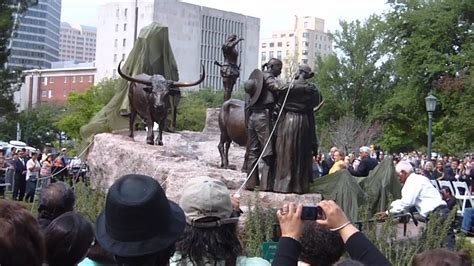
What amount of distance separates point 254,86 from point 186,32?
99.3 meters

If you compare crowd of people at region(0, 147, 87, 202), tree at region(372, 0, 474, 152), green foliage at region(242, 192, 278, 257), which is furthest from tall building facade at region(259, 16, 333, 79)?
green foliage at region(242, 192, 278, 257)

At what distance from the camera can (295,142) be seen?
11.1 meters

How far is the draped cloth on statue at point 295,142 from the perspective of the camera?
11.0 metres

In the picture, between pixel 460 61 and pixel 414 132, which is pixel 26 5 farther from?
pixel 414 132

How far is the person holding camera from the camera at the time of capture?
3.47 metres

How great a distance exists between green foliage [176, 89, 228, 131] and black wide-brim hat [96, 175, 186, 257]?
47806mm

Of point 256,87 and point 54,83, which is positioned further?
point 54,83

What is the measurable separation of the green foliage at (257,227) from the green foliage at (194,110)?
41515 millimetres

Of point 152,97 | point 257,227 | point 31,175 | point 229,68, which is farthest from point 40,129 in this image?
point 257,227

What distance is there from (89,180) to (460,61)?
1166 inches

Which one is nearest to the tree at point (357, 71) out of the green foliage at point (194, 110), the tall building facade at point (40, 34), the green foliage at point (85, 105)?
the green foliage at point (194, 110)

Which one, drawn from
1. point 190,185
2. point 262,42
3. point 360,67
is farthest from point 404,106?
point 262,42

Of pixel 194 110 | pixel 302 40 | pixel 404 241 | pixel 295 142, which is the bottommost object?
pixel 404 241

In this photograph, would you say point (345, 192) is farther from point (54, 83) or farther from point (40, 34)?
point (40, 34)
